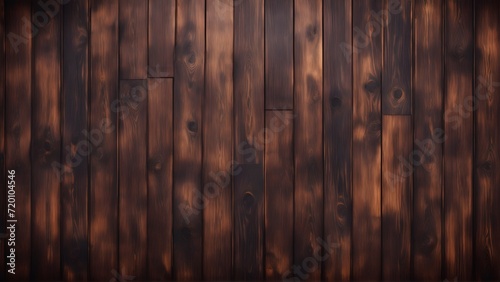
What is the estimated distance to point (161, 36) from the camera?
4.63ft

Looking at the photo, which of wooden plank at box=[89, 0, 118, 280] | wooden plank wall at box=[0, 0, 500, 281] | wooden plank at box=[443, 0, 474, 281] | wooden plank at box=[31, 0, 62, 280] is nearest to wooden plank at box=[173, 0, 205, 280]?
wooden plank wall at box=[0, 0, 500, 281]

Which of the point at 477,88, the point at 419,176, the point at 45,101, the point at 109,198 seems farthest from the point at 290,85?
the point at 45,101

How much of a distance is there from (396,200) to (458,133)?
350 millimetres

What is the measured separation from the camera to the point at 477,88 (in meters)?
1.41

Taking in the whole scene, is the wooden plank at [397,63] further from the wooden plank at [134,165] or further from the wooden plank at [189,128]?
the wooden plank at [134,165]

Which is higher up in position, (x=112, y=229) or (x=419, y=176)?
(x=419, y=176)

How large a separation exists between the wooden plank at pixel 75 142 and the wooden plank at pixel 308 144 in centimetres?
82

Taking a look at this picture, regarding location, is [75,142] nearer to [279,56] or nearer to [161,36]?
[161,36]

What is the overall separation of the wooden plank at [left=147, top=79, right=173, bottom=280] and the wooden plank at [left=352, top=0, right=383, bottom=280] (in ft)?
2.34

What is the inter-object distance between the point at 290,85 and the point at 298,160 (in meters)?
0.29

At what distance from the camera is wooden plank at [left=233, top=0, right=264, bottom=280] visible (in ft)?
4.60

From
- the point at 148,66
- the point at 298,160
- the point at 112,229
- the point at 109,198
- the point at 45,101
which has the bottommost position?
the point at 112,229

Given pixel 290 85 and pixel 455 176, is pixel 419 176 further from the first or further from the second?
pixel 290 85

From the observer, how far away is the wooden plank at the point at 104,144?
142 centimetres
